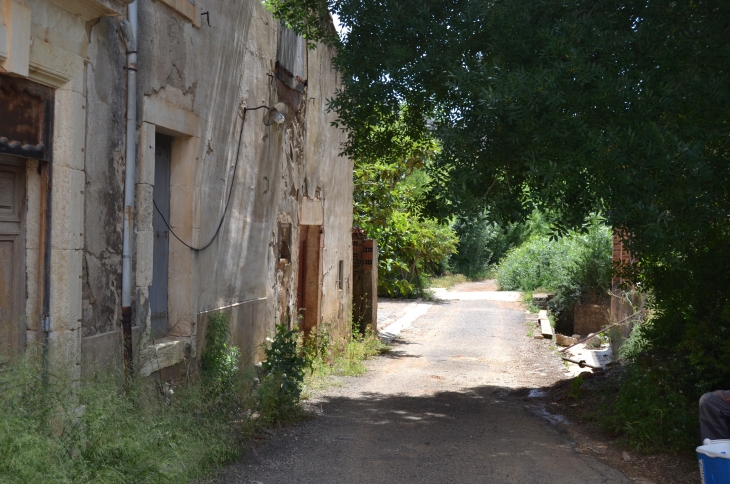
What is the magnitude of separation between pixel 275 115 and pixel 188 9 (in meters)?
2.17

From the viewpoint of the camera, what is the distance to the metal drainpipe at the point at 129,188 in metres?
5.54

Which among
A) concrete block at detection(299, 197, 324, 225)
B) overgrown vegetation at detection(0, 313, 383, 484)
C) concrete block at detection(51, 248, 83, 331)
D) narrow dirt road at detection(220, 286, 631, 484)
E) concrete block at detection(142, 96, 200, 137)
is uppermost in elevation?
concrete block at detection(142, 96, 200, 137)

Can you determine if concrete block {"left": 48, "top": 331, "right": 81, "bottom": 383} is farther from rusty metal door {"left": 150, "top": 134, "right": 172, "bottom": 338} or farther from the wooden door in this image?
the wooden door

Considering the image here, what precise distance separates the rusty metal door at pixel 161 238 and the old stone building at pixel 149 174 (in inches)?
0.7

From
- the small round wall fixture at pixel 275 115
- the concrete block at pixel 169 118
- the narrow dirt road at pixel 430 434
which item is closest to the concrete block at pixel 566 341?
the narrow dirt road at pixel 430 434

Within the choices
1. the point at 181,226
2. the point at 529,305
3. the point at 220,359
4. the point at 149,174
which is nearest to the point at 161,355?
the point at 220,359

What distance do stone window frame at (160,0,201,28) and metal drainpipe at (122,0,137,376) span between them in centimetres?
64

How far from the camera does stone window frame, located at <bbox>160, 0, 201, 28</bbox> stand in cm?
623

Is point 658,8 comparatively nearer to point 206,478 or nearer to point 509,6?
point 509,6

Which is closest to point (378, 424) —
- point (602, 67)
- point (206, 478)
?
point (206, 478)

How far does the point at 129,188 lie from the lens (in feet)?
18.4

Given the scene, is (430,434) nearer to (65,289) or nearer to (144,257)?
(144,257)

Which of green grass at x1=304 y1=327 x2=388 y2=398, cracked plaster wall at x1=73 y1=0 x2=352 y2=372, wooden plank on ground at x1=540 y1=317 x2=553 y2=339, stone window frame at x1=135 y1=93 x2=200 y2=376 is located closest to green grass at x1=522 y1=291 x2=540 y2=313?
wooden plank on ground at x1=540 y1=317 x2=553 y2=339

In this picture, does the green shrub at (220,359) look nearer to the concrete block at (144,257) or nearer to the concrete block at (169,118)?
the concrete block at (144,257)
